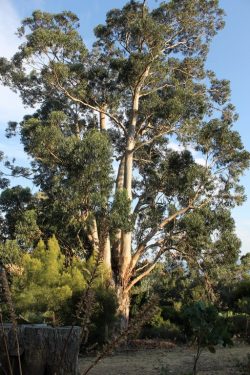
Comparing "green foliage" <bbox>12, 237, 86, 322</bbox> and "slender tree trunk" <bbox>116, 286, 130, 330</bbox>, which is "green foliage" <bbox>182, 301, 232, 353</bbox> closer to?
"green foliage" <bbox>12, 237, 86, 322</bbox>

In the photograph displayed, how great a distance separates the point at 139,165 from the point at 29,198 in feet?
15.7

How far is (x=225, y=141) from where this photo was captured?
17.3 m

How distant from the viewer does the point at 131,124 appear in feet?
59.6

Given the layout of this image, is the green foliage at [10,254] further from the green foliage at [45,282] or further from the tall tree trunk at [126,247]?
the tall tree trunk at [126,247]

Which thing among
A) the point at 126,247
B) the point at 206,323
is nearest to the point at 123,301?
the point at 126,247

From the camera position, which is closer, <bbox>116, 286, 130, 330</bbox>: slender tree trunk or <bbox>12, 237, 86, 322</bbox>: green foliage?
<bbox>12, 237, 86, 322</bbox>: green foliage

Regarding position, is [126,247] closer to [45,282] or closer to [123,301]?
[123,301]

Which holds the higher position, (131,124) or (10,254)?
(131,124)

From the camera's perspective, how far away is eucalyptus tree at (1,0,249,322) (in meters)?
15.8

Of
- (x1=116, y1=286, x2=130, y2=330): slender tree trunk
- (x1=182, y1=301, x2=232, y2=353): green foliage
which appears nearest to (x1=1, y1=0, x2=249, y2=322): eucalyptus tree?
(x1=116, y1=286, x2=130, y2=330): slender tree trunk

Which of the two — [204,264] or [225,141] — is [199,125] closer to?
[225,141]

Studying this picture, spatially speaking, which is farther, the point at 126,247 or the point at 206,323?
the point at 126,247

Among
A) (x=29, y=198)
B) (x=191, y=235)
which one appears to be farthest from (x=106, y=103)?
(x=191, y=235)

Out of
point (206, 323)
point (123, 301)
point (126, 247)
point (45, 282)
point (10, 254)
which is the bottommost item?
point (206, 323)
